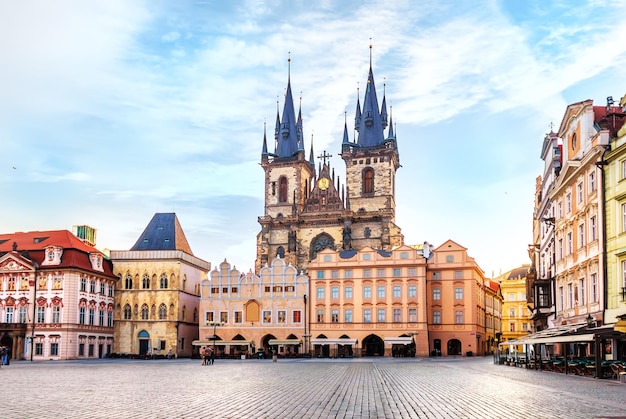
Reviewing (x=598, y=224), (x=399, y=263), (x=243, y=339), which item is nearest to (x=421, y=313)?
(x=399, y=263)

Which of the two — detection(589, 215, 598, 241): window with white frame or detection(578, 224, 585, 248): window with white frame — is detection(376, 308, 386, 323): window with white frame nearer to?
detection(578, 224, 585, 248): window with white frame

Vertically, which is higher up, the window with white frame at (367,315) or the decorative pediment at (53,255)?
the decorative pediment at (53,255)

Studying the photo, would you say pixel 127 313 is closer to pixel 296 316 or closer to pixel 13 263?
pixel 13 263

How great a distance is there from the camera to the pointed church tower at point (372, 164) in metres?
103

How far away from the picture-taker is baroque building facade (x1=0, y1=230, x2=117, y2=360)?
246 ft

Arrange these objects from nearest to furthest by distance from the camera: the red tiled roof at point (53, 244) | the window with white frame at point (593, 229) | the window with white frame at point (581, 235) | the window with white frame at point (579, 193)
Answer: the window with white frame at point (593, 229)
the window with white frame at point (581, 235)
the window with white frame at point (579, 193)
the red tiled roof at point (53, 244)

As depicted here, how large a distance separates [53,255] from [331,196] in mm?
40490

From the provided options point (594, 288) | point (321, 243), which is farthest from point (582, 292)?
point (321, 243)

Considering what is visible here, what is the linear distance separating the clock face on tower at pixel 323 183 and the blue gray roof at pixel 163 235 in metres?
22.4

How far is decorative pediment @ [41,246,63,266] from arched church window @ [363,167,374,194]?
42961 millimetres

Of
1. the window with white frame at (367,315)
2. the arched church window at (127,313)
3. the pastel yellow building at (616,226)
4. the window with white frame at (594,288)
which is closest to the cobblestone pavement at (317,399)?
the pastel yellow building at (616,226)

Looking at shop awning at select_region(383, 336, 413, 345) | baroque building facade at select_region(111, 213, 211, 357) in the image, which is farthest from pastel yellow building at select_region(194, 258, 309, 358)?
shop awning at select_region(383, 336, 413, 345)

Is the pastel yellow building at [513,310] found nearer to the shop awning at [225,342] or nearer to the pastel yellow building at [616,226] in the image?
the shop awning at [225,342]

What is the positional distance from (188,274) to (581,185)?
182 ft
